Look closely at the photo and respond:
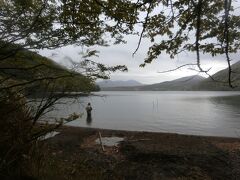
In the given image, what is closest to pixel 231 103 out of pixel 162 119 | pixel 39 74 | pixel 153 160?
pixel 162 119

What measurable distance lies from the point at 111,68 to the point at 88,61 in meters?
0.64

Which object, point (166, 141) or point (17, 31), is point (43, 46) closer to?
point (17, 31)

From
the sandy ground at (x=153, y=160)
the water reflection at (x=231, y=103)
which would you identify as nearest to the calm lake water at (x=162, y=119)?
the water reflection at (x=231, y=103)

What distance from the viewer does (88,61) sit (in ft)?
24.6

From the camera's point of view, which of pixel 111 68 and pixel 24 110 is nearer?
pixel 24 110

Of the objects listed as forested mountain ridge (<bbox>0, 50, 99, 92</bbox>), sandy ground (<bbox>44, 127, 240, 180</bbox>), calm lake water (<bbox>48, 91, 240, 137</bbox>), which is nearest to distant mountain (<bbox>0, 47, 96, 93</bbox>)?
forested mountain ridge (<bbox>0, 50, 99, 92</bbox>)

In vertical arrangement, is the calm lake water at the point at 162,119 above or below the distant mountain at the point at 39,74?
below

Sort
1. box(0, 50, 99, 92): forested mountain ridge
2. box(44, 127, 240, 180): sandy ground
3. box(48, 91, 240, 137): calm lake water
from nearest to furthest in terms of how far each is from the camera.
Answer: box(0, 50, 99, 92): forested mountain ridge → box(44, 127, 240, 180): sandy ground → box(48, 91, 240, 137): calm lake water

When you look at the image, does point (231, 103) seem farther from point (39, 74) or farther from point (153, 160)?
point (39, 74)

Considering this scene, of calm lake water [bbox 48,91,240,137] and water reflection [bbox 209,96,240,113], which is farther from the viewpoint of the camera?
water reflection [bbox 209,96,240,113]

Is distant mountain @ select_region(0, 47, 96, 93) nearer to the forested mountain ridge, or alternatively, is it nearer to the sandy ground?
the forested mountain ridge

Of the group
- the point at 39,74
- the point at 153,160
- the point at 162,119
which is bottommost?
the point at 162,119

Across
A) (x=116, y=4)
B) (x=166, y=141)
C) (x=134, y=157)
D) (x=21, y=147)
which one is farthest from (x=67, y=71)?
(x=166, y=141)

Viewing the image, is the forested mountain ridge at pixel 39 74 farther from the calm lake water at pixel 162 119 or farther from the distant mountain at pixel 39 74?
the calm lake water at pixel 162 119
